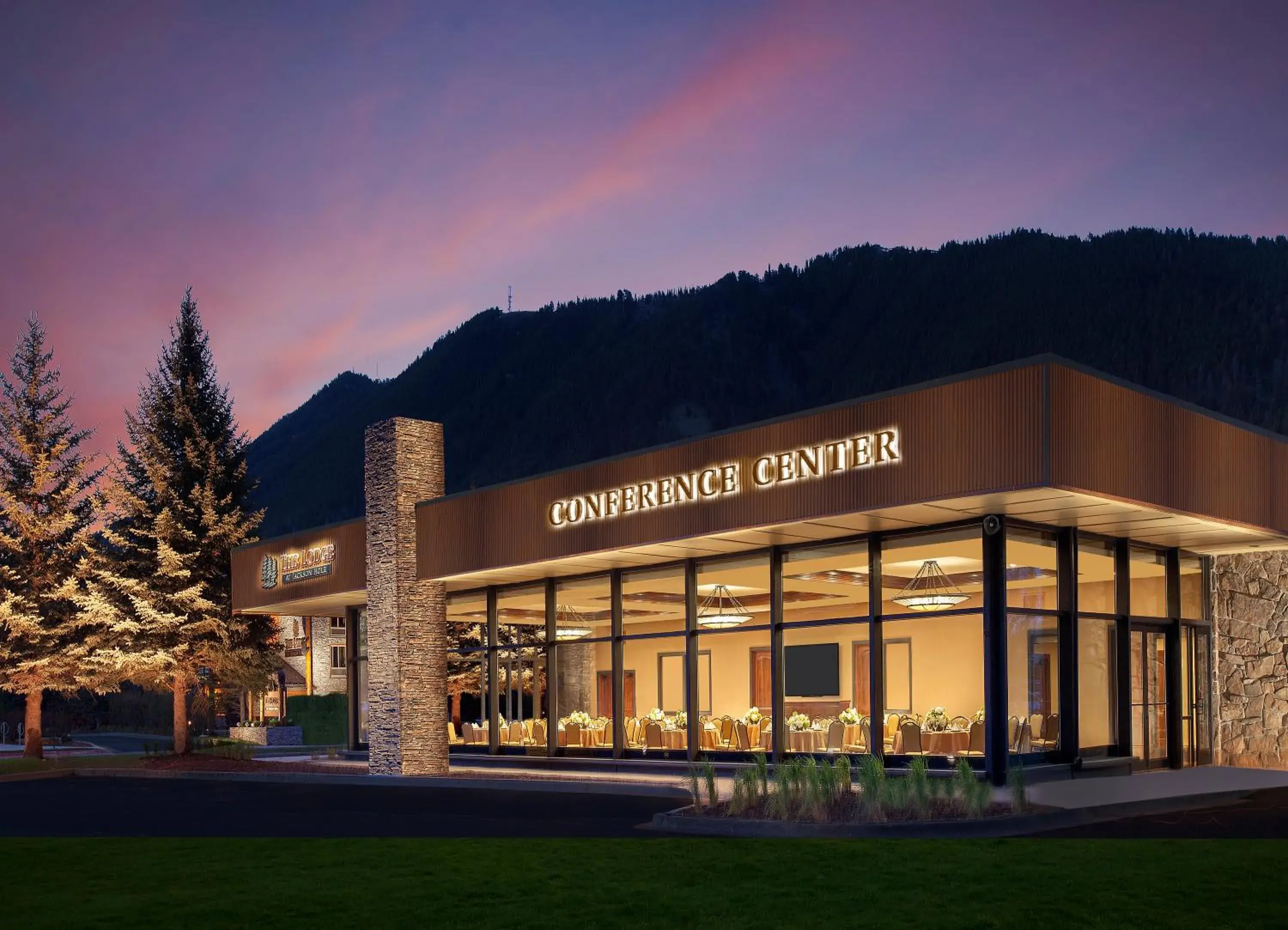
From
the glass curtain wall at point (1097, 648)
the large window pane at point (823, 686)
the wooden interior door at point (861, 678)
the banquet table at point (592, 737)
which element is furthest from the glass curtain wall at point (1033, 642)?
the banquet table at point (592, 737)

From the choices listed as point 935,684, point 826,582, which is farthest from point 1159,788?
point 826,582

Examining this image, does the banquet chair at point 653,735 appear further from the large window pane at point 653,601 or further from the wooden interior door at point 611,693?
the large window pane at point 653,601

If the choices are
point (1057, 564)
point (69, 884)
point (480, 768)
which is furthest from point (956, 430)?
point (480, 768)

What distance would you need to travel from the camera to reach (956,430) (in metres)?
16.4

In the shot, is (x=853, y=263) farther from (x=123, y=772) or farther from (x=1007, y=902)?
(x=1007, y=902)

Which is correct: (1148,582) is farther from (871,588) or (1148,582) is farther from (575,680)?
(575,680)

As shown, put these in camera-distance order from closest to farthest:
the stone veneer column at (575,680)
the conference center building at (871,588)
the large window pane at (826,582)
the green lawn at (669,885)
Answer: the green lawn at (669,885), the conference center building at (871,588), the large window pane at (826,582), the stone veneer column at (575,680)

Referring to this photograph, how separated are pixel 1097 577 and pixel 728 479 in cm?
600

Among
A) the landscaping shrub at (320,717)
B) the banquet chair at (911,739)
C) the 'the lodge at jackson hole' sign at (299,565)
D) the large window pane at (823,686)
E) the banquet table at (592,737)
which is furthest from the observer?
the landscaping shrub at (320,717)

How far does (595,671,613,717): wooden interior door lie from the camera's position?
2528 centimetres

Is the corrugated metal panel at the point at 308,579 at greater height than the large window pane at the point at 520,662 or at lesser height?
greater

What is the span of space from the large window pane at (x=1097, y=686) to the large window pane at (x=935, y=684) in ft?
4.93

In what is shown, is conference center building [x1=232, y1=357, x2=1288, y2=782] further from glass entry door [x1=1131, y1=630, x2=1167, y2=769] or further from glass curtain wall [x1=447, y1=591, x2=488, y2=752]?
glass curtain wall [x1=447, y1=591, x2=488, y2=752]

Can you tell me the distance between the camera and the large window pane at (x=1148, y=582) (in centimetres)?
2061
